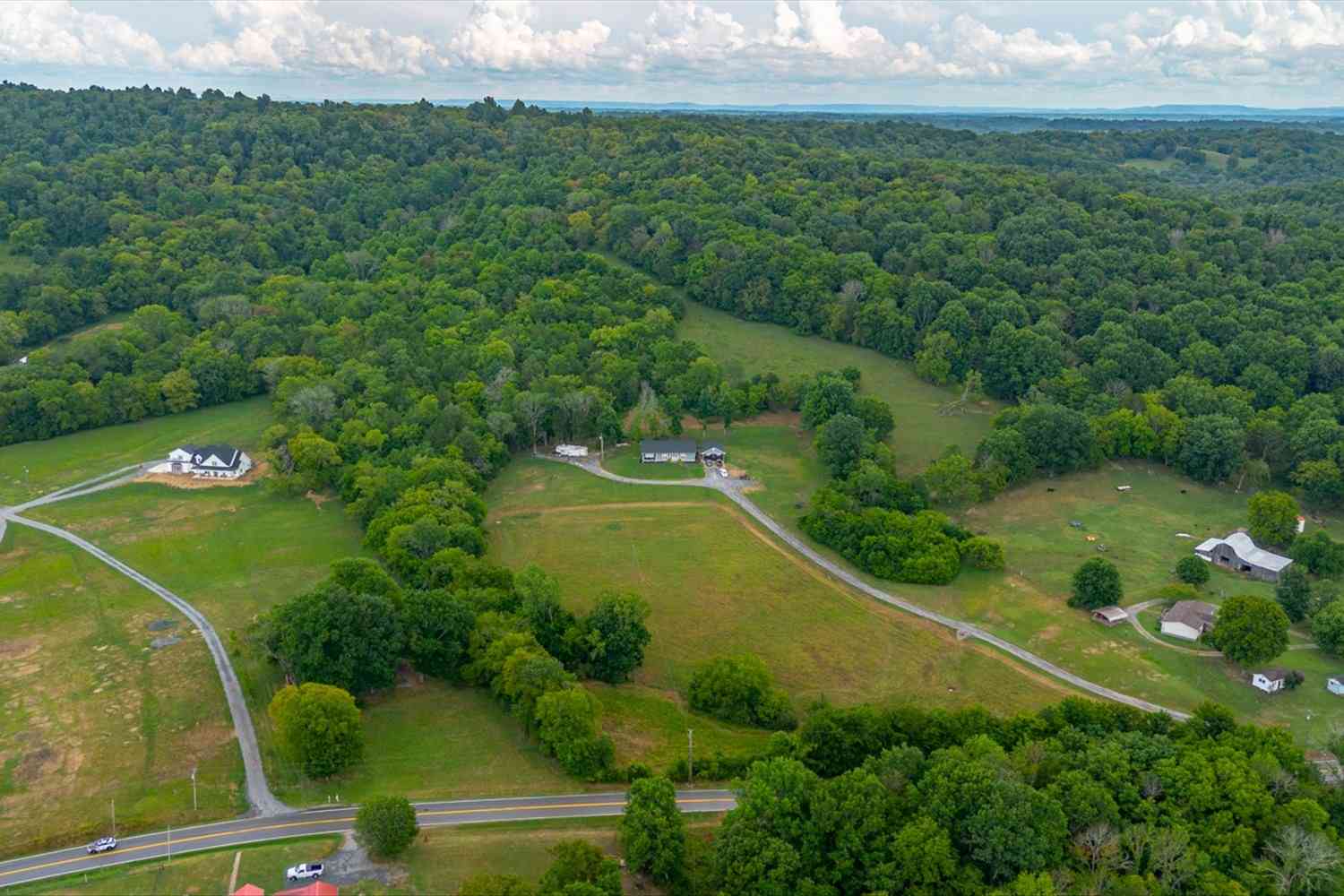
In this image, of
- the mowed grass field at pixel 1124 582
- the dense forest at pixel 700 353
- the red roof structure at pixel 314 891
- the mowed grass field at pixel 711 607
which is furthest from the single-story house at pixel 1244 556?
the red roof structure at pixel 314 891

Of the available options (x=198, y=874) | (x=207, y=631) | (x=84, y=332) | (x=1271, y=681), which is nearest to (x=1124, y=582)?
(x=1271, y=681)

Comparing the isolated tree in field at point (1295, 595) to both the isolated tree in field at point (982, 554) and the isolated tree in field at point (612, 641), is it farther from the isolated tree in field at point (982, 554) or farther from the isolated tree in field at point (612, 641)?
the isolated tree in field at point (612, 641)

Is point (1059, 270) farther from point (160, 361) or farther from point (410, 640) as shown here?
point (160, 361)

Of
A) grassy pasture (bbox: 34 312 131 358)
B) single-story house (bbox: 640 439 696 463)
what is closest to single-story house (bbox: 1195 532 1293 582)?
single-story house (bbox: 640 439 696 463)

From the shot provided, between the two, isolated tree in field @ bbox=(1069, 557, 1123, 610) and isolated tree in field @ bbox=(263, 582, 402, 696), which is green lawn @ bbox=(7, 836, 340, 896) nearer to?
isolated tree in field @ bbox=(263, 582, 402, 696)

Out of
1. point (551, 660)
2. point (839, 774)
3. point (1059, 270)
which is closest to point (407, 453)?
point (551, 660)

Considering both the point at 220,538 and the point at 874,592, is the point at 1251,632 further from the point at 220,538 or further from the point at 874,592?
the point at 220,538
